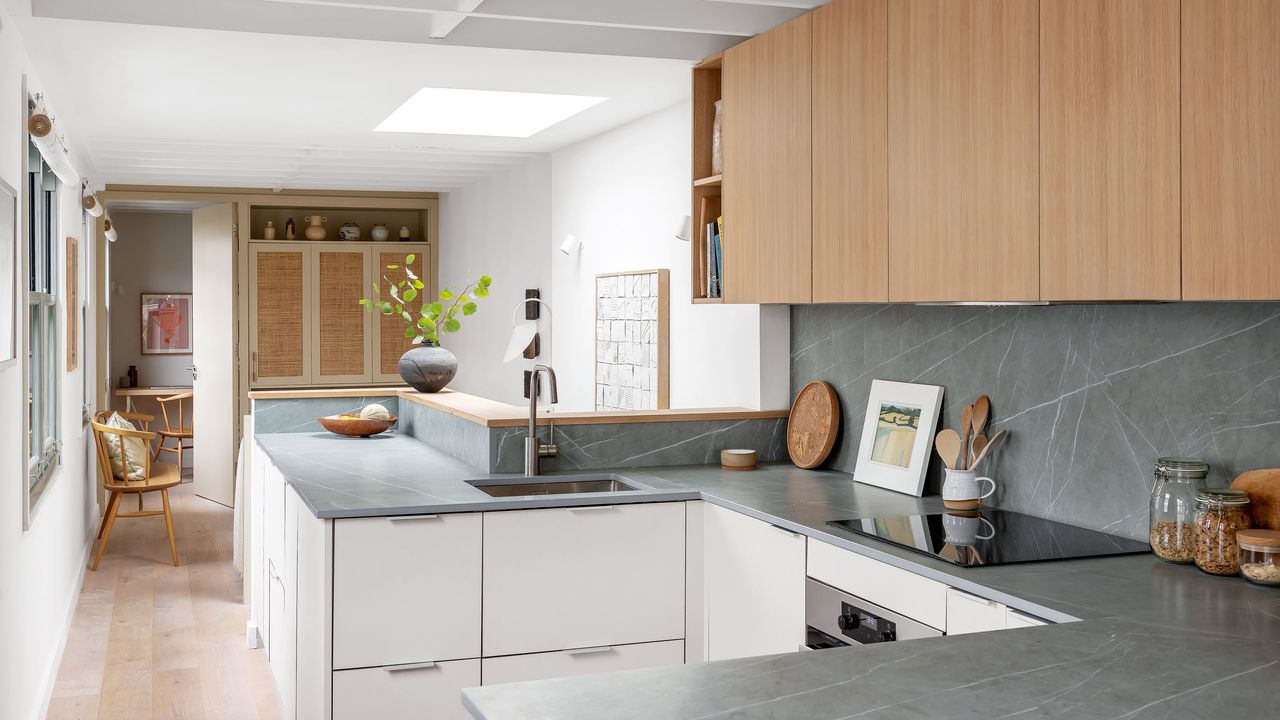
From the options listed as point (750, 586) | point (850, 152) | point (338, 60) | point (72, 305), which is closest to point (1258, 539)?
point (750, 586)

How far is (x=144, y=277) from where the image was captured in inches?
424

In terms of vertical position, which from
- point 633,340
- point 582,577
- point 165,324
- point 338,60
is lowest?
point 582,577

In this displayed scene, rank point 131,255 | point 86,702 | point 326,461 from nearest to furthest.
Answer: point 326,461, point 86,702, point 131,255

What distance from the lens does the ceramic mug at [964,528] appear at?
2.75 metres

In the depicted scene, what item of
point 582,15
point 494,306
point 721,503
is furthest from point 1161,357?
point 494,306

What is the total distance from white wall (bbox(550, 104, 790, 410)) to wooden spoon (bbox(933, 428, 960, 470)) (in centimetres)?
109

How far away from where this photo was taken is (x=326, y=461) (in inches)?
162

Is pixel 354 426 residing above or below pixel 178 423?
above

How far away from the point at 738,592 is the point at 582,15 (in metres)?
1.82

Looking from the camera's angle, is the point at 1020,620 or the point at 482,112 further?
the point at 482,112

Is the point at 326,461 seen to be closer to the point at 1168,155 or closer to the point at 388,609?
the point at 388,609

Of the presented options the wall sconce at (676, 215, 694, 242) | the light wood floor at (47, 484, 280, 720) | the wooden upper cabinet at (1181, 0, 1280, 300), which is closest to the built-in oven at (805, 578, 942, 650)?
the wooden upper cabinet at (1181, 0, 1280, 300)

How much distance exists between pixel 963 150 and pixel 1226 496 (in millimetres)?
978

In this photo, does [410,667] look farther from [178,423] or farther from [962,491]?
[178,423]
